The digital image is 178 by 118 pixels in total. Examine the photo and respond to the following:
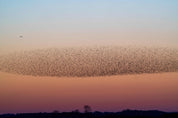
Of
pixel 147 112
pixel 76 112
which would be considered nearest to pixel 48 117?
pixel 76 112

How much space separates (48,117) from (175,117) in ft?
140

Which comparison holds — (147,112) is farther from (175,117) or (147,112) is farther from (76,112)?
(175,117)

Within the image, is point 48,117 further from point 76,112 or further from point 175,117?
point 175,117

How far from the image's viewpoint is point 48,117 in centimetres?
11200

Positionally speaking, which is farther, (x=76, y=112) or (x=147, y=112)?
(x=76, y=112)

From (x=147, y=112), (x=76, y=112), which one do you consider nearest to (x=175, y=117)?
(x=147, y=112)

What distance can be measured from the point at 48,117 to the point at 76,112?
13971mm

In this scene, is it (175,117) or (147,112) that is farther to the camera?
(147,112)

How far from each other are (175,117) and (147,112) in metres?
35.6

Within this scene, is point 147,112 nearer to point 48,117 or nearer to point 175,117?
point 48,117

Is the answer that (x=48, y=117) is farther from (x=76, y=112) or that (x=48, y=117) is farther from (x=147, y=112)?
(x=147, y=112)

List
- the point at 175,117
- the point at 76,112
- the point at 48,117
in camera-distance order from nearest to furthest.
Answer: the point at 175,117, the point at 48,117, the point at 76,112

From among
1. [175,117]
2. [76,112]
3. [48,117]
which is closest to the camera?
[175,117]

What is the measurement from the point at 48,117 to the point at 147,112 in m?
28.2
